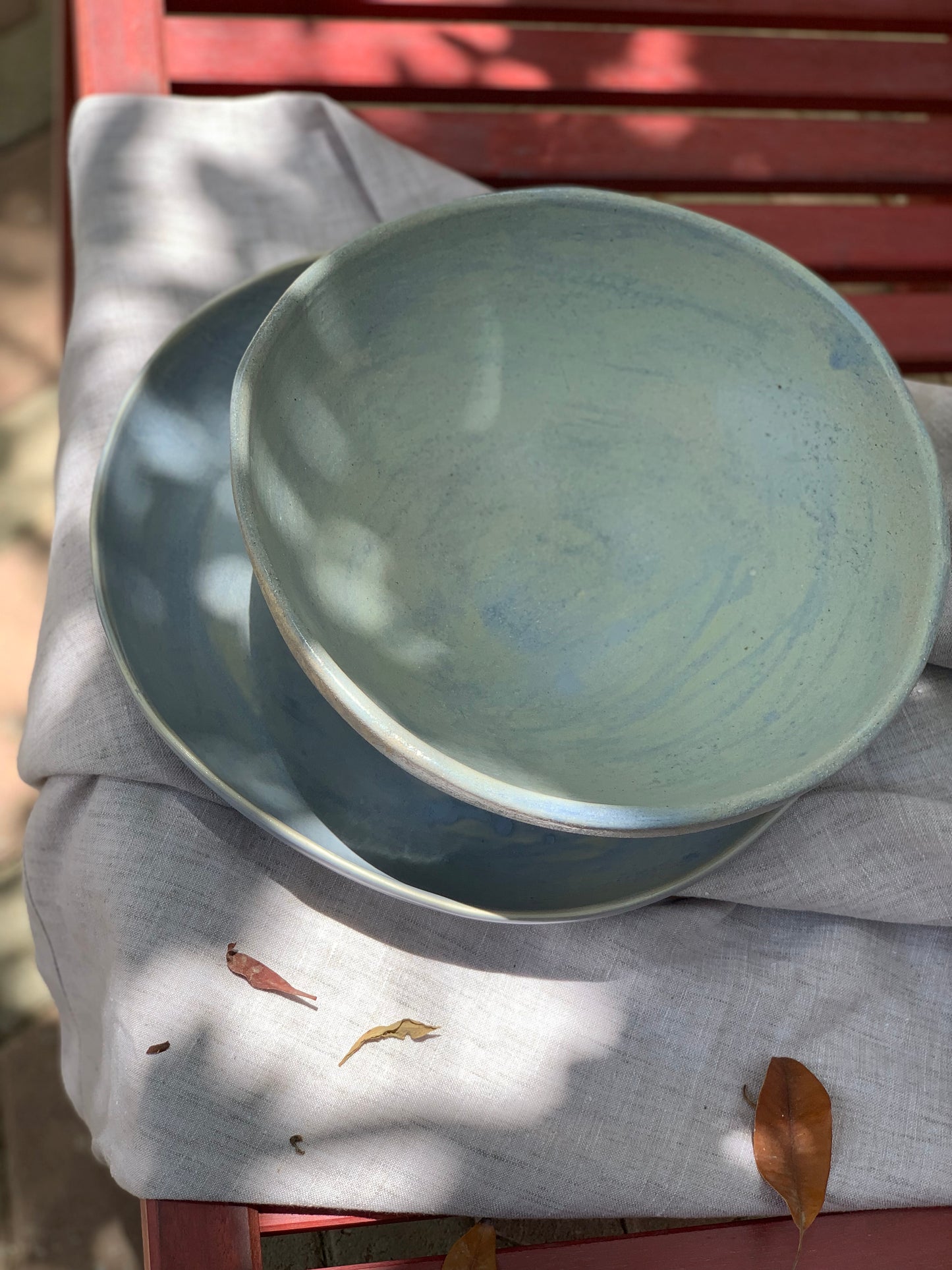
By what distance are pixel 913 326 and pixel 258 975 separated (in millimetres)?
984

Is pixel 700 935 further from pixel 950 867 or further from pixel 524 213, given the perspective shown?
pixel 524 213

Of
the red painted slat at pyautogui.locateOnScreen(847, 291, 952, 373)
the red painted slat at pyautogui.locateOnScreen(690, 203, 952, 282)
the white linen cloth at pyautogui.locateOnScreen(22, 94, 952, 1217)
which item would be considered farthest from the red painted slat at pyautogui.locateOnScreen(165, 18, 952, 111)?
the white linen cloth at pyautogui.locateOnScreen(22, 94, 952, 1217)

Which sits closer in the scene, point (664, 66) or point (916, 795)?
point (916, 795)

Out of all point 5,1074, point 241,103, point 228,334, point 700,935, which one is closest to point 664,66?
point 241,103

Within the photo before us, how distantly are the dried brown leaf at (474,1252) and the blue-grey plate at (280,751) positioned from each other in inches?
8.2

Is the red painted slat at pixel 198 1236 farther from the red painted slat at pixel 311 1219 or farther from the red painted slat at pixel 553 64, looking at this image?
the red painted slat at pixel 553 64

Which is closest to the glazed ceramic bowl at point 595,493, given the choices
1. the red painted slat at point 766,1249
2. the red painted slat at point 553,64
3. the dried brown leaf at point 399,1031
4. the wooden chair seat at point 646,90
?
the dried brown leaf at point 399,1031

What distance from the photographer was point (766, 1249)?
81 centimetres

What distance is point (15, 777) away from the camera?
1573 mm

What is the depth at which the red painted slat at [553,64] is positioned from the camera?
127 centimetres

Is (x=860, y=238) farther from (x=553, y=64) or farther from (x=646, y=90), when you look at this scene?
(x=553, y=64)

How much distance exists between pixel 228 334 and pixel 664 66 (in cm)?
75

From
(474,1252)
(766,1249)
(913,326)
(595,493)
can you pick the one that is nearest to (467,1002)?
(474,1252)

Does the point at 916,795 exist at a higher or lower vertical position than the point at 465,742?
lower
